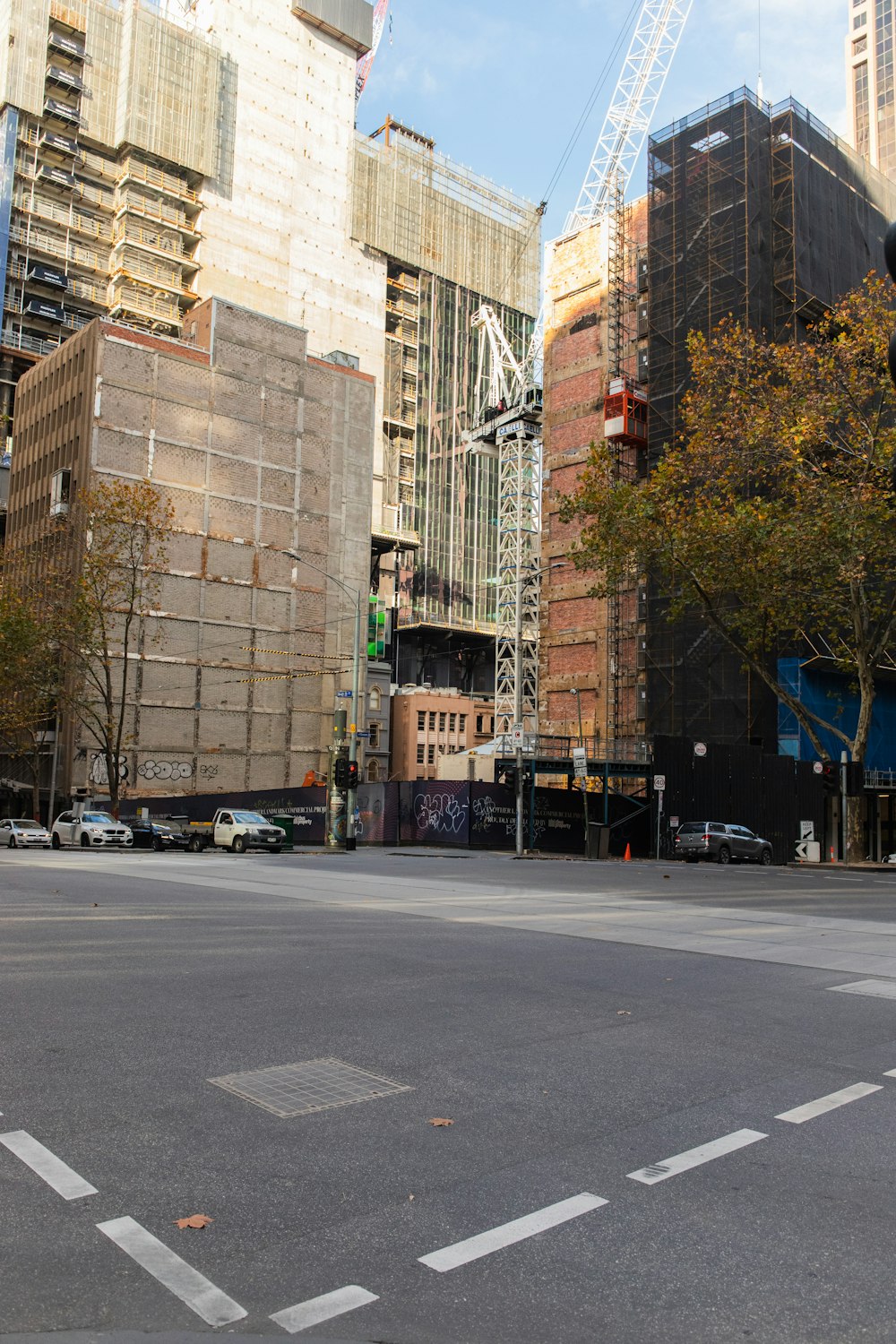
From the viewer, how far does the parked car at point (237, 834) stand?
3675 centimetres

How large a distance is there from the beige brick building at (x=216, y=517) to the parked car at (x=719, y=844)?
33.5 m

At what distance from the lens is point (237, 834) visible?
1454 inches

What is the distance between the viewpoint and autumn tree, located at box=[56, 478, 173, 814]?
46.4 m

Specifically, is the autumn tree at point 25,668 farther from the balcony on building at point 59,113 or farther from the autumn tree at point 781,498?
the balcony on building at point 59,113

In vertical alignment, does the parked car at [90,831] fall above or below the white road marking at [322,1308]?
below

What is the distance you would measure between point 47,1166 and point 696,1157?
2790 mm

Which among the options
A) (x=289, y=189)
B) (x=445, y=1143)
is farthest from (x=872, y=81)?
(x=445, y=1143)

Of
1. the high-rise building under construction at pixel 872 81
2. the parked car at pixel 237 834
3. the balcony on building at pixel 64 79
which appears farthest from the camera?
the high-rise building under construction at pixel 872 81

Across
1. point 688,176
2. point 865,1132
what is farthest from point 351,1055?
point 688,176

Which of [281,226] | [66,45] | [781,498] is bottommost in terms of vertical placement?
[781,498]

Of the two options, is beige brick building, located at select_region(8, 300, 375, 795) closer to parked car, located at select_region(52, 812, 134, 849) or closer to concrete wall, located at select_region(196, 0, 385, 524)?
parked car, located at select_region(52, 812, 134, 849)

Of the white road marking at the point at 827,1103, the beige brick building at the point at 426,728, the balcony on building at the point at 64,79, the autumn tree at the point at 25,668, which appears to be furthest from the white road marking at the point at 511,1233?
the balcony on building at the point at 64,79

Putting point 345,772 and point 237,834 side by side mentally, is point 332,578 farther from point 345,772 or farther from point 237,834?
point 237,834

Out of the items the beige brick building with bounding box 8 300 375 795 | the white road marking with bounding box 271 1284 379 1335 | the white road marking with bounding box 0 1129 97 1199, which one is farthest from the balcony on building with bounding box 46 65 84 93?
the white road marking with bounding box 271 1284 379 1335
